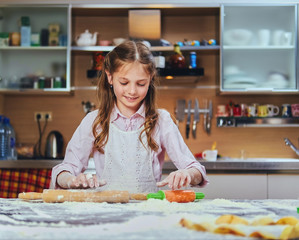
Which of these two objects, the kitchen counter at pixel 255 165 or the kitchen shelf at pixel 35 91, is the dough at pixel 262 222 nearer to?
the kitchen counter at pixel 255 165

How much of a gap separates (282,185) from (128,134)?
150 centimetres

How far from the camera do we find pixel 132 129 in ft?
5.97

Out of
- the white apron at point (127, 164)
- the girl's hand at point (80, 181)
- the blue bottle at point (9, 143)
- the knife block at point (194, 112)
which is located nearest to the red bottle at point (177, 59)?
the knife block at point (194, 112)

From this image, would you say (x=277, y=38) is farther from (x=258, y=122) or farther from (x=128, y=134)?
(x=128, y=134)

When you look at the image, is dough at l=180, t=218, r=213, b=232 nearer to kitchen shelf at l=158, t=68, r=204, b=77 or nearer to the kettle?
kitchen shelf at l=158, t=68, r=204, b=77

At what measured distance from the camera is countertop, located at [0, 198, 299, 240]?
84 centimetres

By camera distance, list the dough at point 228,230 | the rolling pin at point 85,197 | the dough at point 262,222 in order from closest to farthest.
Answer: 1. the dough at point 228,230
2. the dough at point 262,222
3. the rolling pin at point 85,197

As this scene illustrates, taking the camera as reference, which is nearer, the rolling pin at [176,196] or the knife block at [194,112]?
the rolling pin at [176,196]

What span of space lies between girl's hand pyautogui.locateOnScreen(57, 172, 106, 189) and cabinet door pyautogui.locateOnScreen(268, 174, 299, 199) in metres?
1.74

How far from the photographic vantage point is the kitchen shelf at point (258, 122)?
3.32 meters

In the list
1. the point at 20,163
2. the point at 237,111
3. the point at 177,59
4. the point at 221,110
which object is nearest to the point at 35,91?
the point at 20,163

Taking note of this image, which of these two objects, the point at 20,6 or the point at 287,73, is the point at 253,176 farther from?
the point at 20,6

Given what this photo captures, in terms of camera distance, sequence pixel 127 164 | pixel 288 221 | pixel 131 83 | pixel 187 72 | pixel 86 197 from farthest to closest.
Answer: pixel 187 72 → pixel 127 164 → pixel 131 83 → pixel 86 197 → pixel 288 221

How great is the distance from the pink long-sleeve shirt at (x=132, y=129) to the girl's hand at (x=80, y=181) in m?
0.16
